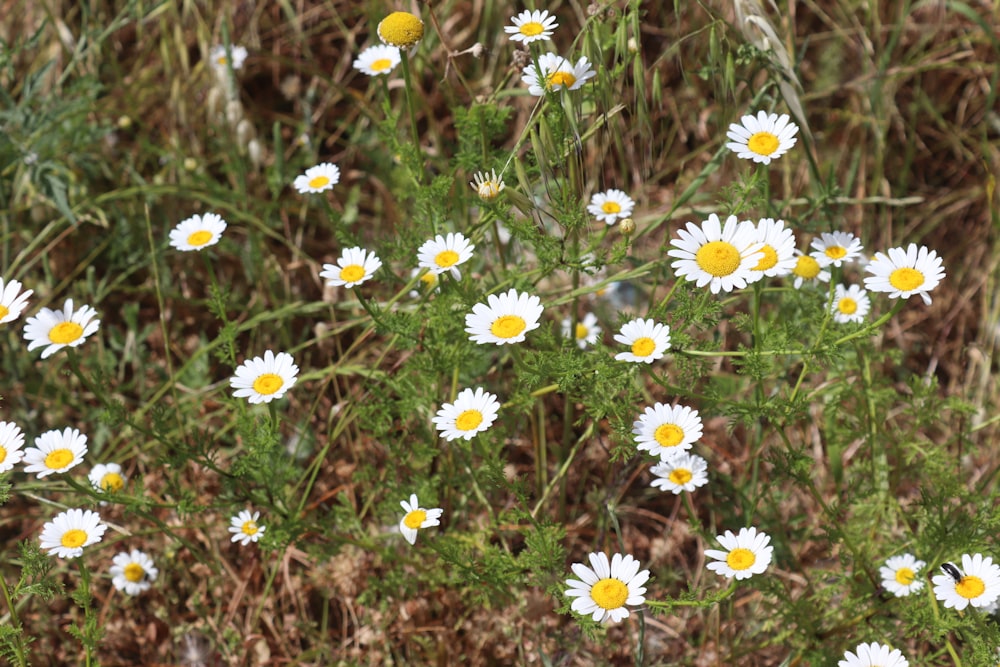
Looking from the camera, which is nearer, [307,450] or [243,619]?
[243,619]

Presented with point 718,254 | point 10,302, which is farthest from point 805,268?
point 10,302

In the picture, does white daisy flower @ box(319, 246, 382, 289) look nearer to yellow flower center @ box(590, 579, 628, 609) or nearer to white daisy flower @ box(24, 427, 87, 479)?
white daisy flower @ box(24, 427, 87, 479)

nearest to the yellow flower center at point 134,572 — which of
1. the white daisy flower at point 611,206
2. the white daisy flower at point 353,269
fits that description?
the white daisy flower at point 353,269

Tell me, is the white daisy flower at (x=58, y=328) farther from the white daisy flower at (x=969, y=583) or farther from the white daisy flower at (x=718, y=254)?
the white daisy flower at (x=969, y=583)

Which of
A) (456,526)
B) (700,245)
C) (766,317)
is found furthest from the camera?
(766,317)

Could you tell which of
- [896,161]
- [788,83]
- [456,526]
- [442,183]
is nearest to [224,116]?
Result: [442,183]

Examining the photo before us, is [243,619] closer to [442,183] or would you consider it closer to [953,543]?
[442,183]

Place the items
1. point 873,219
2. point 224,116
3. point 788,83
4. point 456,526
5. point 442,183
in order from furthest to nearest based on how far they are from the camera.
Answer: point 873,219
point 224,116
point 456,526
point 788,83
point 442,183
